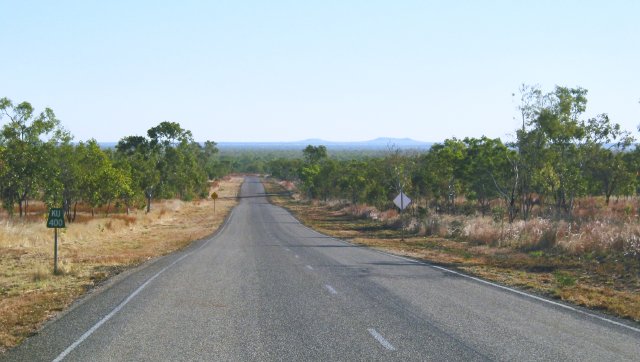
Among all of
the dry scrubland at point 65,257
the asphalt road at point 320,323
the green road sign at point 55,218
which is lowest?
the dry scrubland at point 65,257

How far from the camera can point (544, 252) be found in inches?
958

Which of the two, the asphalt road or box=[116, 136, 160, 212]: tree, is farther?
box=[116, 136, 160, 212]: tree

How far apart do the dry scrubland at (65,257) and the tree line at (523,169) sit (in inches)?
730

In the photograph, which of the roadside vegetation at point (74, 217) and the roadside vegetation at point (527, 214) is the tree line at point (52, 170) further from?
the roadside vegetation at point (527, 214)

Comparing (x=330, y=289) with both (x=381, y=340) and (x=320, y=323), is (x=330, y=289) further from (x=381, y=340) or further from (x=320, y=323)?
(x=381, y=340)

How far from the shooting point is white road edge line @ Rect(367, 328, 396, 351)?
29.4 feet

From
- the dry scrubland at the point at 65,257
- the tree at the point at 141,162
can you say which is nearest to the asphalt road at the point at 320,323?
the dry scrubland at the point at 65,257

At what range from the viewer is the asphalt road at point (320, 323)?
8.80 meters

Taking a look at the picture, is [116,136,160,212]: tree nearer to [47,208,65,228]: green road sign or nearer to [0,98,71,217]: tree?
[0,98,71,217]: tree

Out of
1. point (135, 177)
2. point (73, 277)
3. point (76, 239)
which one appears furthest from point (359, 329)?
point (135, 177)

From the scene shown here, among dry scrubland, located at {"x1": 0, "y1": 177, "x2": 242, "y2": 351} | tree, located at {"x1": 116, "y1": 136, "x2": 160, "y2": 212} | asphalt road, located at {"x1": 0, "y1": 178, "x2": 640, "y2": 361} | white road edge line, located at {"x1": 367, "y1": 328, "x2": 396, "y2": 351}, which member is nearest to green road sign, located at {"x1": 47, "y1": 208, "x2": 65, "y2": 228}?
dry scrubland, located at {"x1": 0, "y1": 177, "x2": 242, "y2": 351}

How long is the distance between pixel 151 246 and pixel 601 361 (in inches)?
1165

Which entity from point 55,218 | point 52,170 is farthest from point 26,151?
point 55,218

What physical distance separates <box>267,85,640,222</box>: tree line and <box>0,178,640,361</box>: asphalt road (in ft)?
63.7
